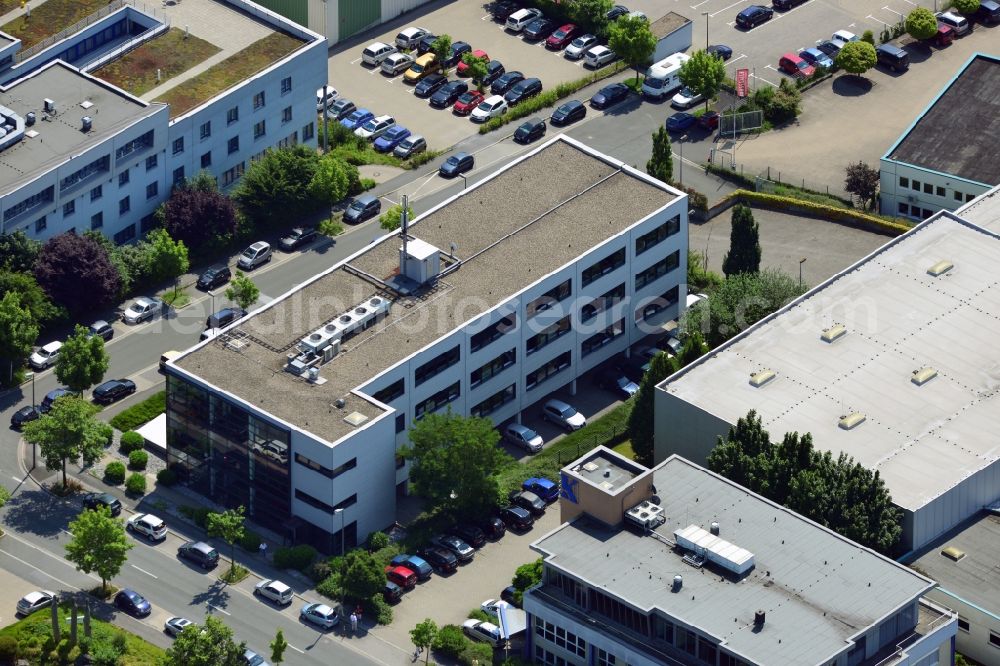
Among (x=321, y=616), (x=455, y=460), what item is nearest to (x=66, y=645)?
(x=321, y=616)

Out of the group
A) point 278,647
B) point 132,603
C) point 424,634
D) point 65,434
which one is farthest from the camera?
point 65,434

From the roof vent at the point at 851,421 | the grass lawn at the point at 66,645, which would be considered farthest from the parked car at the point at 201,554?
the roof vent at the point at 851,421

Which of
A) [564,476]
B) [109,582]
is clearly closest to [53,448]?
[109,582]

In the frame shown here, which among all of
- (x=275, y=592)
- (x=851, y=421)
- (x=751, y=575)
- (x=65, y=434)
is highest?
(x=851, y=421)

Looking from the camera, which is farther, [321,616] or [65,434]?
[65,434]

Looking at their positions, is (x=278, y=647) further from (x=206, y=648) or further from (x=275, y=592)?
(x=275, y=592)

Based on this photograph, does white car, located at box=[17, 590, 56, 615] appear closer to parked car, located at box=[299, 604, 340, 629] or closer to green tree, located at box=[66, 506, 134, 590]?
green tree, located at box=[66, 506, 134, 590]
